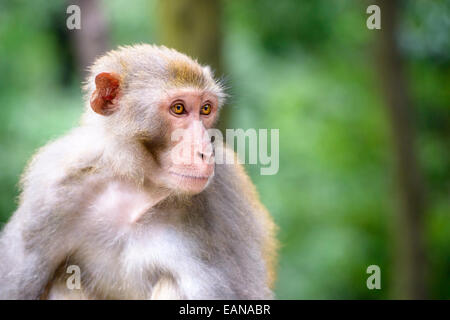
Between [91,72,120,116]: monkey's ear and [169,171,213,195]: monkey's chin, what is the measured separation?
591 mm

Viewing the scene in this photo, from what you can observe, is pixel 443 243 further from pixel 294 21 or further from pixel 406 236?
pixel 294 21

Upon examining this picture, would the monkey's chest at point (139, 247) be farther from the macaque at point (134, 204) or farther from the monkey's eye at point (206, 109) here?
the monkey's eye at point (206, 109)

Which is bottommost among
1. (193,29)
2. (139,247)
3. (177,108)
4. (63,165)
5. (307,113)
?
(139,247)

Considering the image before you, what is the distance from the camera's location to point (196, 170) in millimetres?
3652

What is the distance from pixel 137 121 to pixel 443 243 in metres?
8.67

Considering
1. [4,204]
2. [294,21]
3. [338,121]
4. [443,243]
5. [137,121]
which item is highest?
[294,21]

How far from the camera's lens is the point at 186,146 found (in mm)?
3705

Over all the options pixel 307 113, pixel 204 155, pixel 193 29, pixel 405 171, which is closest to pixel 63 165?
pixel 204 155

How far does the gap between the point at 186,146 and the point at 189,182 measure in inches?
8.4

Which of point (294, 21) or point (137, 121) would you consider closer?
point (137, 121)

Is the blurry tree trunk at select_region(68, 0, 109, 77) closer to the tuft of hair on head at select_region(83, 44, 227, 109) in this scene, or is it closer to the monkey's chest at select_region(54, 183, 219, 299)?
the tuft of hair on head at select_region(83, 44, 227, 109)

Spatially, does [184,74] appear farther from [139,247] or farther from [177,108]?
[139,247]

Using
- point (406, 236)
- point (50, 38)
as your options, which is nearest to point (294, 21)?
point (406, 236)

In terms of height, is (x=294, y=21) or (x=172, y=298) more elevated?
(x=294, y=21)
